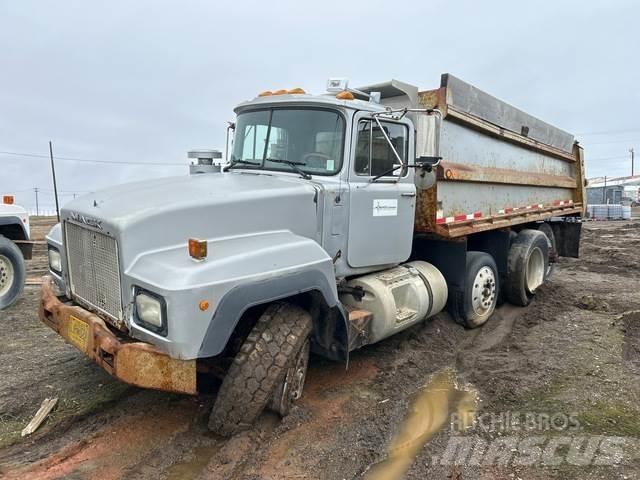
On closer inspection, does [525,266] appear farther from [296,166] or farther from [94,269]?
[94,269]

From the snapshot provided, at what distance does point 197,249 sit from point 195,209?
48 centimetres

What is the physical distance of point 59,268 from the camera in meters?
4.17

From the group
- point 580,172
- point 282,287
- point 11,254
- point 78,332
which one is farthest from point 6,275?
point 580,172

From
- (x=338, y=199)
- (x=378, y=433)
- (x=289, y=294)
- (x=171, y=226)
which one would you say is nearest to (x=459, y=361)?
(x=378, y=433)

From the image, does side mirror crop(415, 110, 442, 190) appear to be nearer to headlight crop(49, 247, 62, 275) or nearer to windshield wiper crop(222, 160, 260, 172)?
windshield wiper crop(222, 160, 260, 172)

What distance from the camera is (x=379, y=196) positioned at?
4.75 meters

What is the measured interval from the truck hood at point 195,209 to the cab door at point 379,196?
511 millimetres

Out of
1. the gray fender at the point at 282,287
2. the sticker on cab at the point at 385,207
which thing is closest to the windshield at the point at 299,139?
the sticker on cab at the point at 385,207

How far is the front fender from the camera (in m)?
2.93

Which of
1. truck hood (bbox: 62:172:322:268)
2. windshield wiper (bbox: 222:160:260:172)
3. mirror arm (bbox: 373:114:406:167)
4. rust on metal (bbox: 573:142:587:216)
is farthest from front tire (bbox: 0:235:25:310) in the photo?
rust on metal (bbox: 573:142:587:216)

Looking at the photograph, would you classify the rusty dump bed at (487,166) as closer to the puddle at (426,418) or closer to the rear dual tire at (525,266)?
the rear dual tire at (525,266)

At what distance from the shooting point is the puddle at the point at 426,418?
129 inches

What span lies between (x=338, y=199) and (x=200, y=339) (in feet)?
6.19

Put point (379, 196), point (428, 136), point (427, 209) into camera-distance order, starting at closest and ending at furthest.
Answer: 1. point (379, 196)
2. point (428, 136)
3. point (427, 209)
